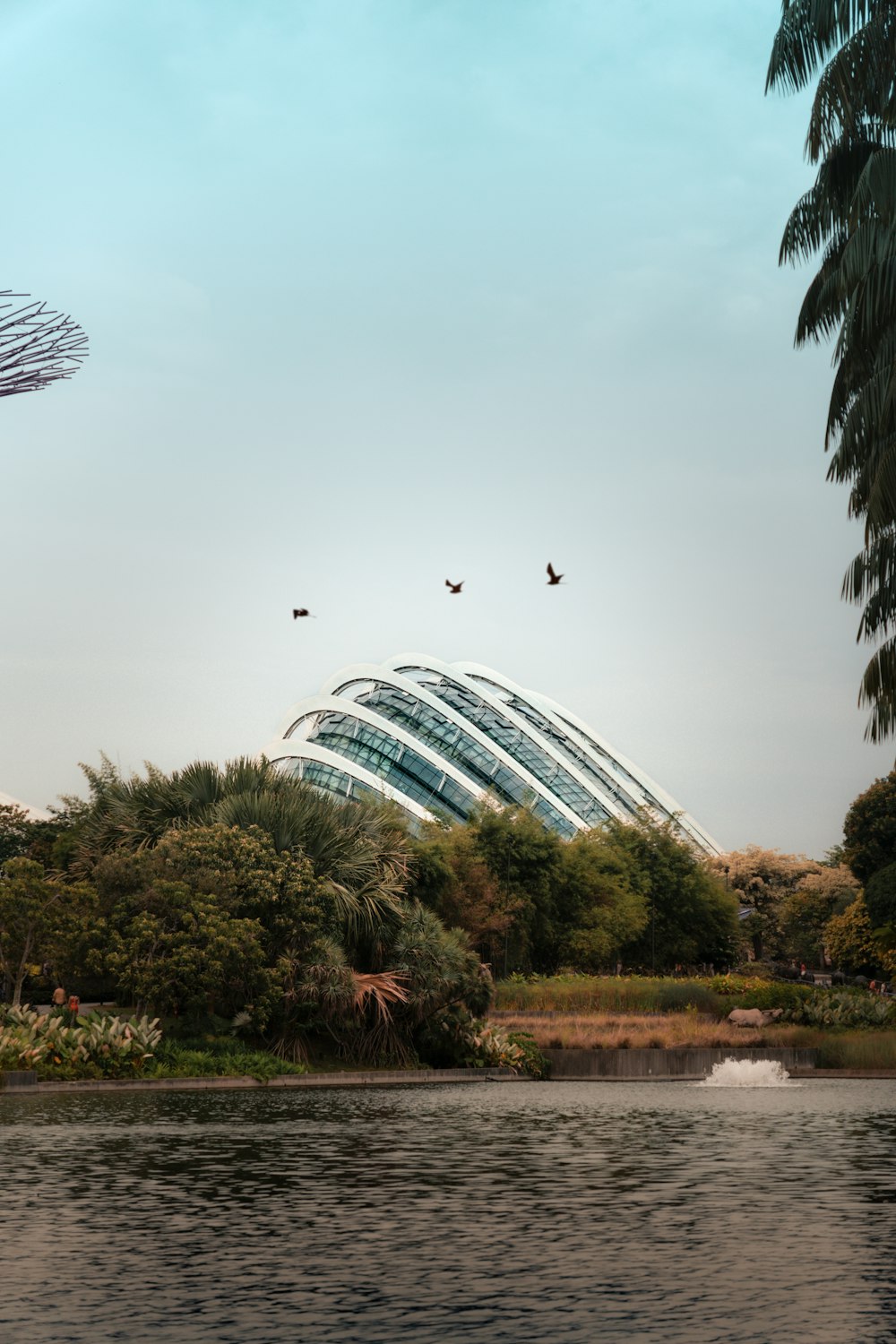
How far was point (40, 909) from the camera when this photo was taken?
24.2 metres

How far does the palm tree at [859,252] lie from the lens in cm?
1698

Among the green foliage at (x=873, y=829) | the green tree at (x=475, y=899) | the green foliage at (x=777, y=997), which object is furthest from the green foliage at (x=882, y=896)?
the green foliage at (x=777, y=997)

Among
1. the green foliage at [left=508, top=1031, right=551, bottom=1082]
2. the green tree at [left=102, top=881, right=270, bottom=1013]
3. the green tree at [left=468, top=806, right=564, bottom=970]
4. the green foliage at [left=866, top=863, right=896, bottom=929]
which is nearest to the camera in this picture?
the green tree at [left=102, top=881, right=270, bottom=1013]

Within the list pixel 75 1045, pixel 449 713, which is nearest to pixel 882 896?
pixel 449 713

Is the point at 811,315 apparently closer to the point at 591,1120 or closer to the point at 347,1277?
the point at 591,1120

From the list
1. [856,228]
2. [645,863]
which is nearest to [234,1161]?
[856,228]

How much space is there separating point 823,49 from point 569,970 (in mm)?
36040

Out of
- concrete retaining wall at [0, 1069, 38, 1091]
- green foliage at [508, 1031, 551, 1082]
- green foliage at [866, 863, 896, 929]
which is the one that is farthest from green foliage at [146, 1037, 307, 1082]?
green foliage at [866, 863, 896, 929]

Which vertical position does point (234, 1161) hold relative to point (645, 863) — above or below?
below

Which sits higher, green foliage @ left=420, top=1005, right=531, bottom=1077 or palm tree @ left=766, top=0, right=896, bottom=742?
palm tree @ left=766, top=0, right=896, bottom=742

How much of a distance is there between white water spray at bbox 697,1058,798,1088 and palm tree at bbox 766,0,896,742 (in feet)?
25.2

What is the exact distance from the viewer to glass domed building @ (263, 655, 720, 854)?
257 feet

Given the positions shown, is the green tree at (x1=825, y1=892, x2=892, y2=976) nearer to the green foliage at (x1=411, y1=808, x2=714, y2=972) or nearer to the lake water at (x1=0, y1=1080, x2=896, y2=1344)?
A: the green foliage at (x1=411, y1=808, x2=714, y2=972)

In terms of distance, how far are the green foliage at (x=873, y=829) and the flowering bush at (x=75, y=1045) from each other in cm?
3937
